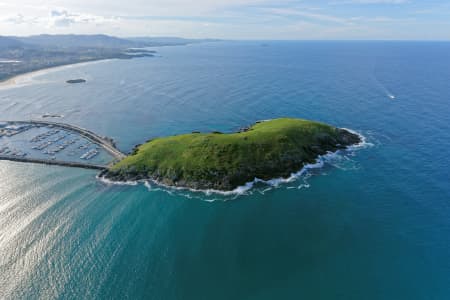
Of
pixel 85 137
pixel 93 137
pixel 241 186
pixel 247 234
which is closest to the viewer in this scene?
pixel 247 234

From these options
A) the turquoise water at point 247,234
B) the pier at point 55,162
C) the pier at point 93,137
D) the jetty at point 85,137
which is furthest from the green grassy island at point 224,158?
the pier at point 93,137

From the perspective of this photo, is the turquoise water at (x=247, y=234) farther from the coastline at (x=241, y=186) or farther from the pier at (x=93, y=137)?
the pier at (x=93, y=137)

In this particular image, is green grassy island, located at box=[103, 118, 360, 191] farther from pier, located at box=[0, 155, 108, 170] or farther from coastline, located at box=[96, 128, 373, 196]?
pier, located at box=[0, 155, 108, 170]

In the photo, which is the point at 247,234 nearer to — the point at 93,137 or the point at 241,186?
the point at 241,186

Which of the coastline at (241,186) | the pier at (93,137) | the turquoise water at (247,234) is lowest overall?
the turquoise water at (247,234)

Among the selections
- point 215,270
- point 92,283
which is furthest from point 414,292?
point 92,283

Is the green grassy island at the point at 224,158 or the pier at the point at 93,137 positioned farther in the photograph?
the pier at the point at 93,137

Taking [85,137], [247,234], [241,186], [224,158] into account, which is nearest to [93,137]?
[85,137]

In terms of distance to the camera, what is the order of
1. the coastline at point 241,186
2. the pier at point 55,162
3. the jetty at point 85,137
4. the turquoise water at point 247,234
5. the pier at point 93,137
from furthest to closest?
the pier at point 93,137, the jetty at point 85,137, the pier at point 55,162, the coastline at point 241,186, the turquoise water at point 247,234
